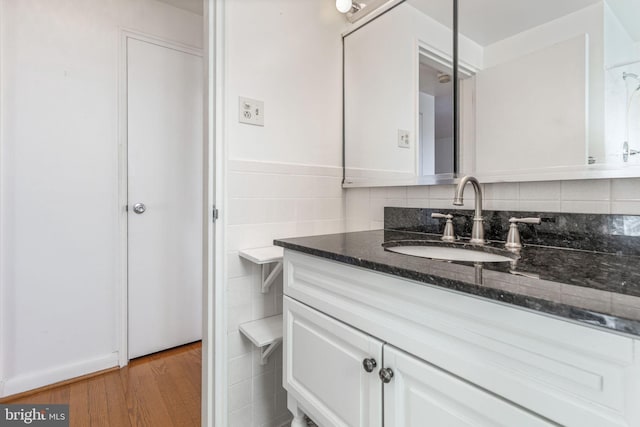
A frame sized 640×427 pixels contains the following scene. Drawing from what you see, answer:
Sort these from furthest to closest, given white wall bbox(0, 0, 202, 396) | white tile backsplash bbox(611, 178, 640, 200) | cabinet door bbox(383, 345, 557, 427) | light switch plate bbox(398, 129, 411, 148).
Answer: white wall bbox(0, 0, 202, 396) → light switch plate bbox(398, 129, 411, 148) → white tile backsplash bbox(611, 178, 640, 200) → cabinet door bbox(383, 345, 557, 427)

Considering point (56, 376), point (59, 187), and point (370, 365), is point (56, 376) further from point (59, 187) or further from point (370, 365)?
point (370, 365)

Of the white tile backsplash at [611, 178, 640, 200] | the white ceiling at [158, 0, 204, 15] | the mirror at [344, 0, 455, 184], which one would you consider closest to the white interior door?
the white ceiling at [158, 0, 204, 15]

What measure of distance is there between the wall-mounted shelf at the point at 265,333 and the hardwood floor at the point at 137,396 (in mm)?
527

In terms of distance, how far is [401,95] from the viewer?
4.43 feet

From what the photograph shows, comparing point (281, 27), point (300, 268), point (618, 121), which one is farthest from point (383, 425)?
point (281, 27)

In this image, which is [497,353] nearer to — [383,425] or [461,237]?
[383,425]

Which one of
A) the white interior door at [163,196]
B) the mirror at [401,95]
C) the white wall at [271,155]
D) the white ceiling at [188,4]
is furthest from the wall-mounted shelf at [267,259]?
the white ceiling at [188,4]

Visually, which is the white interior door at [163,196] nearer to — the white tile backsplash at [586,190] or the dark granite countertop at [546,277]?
the dark granite countertop at [546,277]

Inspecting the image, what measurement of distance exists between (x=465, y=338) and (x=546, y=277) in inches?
7.1

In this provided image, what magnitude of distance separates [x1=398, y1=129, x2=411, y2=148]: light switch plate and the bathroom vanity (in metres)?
0.54

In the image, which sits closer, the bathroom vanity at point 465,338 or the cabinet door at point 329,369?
the bathroom vanity at point 465,338

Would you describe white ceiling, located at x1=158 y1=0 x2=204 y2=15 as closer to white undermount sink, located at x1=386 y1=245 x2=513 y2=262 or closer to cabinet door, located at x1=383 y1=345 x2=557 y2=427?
white undermount sink, located at x1=386 y1=245 x2=513 y2=262

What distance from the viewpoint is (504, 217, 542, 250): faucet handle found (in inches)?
36.0

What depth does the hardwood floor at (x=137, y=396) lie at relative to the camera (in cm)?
142
